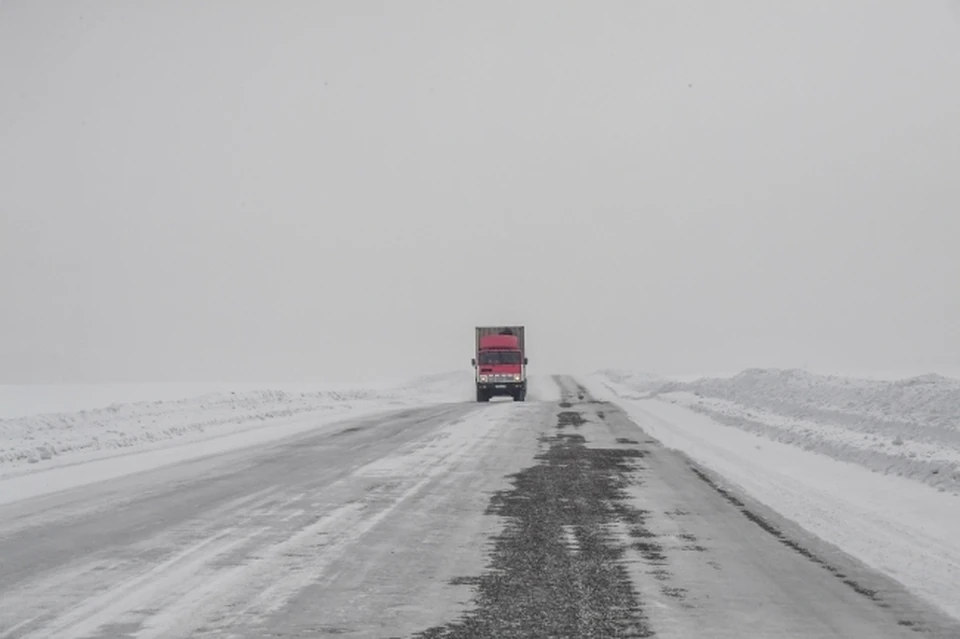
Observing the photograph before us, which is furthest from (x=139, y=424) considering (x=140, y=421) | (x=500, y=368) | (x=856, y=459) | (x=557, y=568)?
(x=500, y=368)

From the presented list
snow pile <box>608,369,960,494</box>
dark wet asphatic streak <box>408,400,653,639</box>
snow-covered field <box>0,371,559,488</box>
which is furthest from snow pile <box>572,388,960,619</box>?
snow-covered field <box>0,371,559,488</box>

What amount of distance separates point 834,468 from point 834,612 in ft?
34.8

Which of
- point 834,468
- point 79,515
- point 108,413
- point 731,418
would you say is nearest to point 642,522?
point 79,515

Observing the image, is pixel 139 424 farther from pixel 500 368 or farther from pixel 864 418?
pixel 500 368

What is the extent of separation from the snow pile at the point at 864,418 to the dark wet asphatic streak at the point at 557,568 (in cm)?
493

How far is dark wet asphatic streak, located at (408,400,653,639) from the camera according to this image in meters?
5.67

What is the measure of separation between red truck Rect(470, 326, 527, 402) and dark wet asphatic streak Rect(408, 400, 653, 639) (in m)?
31.8

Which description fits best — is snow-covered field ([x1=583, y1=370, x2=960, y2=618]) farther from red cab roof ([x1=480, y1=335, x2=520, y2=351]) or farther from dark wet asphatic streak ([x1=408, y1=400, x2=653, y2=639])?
red cab roof ([x1=480, y1=335, x2=520, y2=351])

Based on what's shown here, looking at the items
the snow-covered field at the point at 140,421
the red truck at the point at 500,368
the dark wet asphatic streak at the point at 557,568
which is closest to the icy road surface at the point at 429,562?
the dark wet asphatic streak at the point at 557,568

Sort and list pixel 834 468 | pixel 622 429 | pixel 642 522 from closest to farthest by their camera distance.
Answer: pixel 642 522
pixel 834 468
pixel 622 429

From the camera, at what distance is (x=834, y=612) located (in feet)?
20.3

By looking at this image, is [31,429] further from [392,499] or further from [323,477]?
[392,499]

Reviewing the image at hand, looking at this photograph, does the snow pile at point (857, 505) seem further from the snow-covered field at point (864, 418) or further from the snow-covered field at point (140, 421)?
the snow-covered field at point (140, 421)

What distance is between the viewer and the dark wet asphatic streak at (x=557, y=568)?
5672 millimetres
